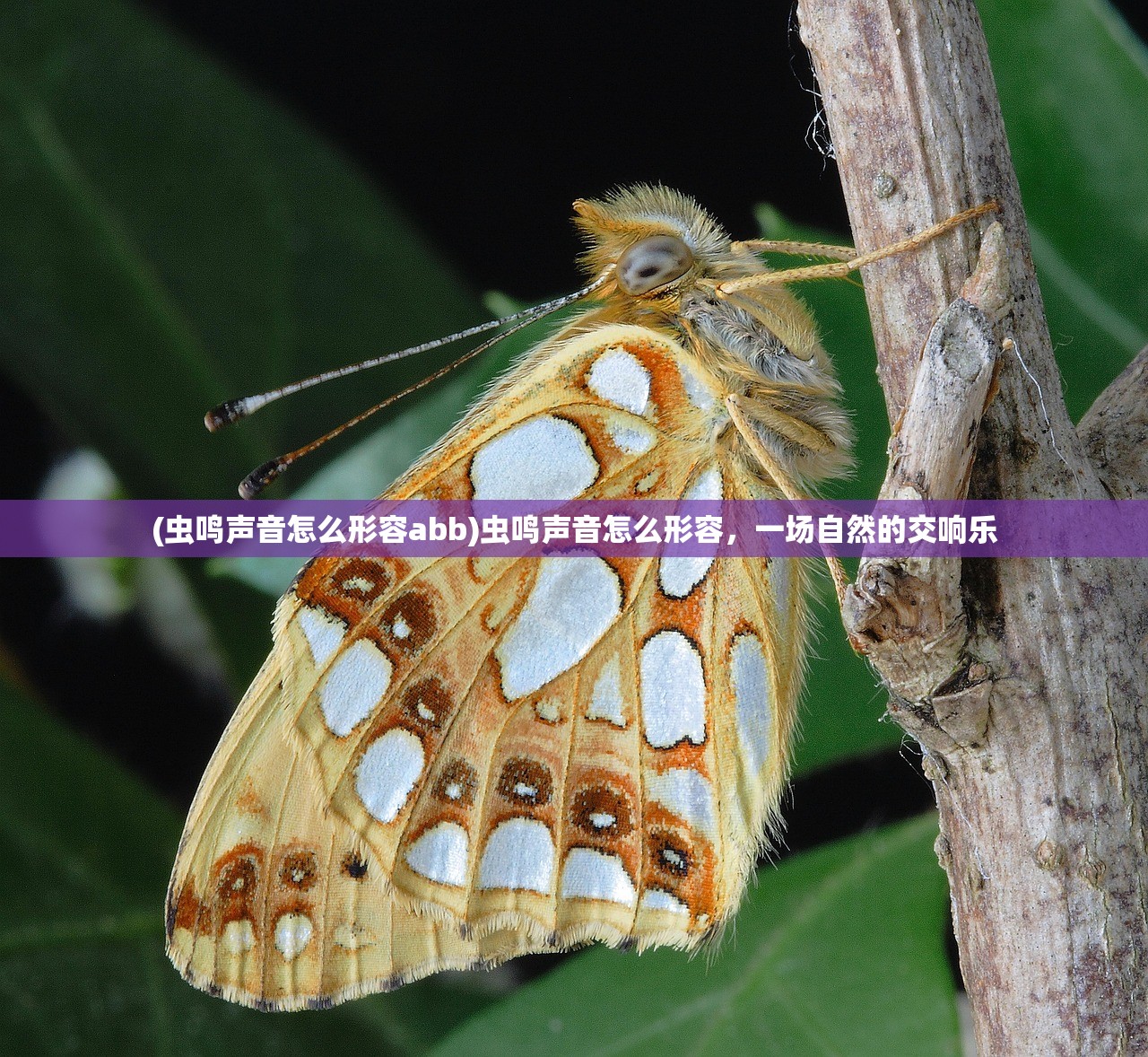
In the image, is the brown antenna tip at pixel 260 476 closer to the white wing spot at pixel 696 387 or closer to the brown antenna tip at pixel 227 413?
the brown antenna tip at pixel 227 413

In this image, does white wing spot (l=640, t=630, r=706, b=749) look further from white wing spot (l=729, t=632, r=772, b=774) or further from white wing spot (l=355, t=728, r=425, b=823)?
white wing spot (l=355, t=728, r=425, b=823)

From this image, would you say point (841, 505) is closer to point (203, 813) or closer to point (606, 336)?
point (606, 336)

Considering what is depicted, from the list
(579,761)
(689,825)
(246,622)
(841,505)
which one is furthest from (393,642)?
(246,622)

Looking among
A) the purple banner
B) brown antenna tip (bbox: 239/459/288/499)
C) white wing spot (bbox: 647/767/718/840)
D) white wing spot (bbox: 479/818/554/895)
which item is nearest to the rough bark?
the purple banner

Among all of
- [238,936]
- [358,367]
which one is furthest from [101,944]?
[358,367]

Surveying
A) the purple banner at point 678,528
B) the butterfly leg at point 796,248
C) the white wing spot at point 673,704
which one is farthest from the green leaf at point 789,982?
the butterfly leg at point 796,248

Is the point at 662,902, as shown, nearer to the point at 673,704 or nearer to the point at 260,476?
the point at 673,704
